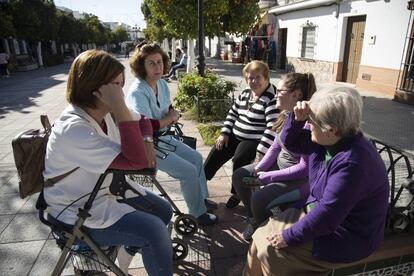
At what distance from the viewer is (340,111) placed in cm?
166

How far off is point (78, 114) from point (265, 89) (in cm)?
203

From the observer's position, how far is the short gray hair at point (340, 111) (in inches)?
65.5

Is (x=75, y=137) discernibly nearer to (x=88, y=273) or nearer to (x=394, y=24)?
(x=88, y=273)

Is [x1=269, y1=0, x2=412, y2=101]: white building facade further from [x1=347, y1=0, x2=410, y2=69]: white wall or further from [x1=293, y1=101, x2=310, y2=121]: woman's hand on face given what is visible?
[x1=293, y1=101, x2=310, y2=121]: woman's hand on face

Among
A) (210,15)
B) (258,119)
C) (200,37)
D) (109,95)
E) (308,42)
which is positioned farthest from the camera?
(308,42)

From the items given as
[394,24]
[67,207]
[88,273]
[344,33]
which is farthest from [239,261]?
[344,33]

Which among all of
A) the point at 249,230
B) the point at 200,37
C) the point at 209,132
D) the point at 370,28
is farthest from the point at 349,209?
the point at 370,28

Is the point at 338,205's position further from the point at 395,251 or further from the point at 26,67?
the point at 26,67

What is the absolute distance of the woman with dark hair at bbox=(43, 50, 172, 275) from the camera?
168cm

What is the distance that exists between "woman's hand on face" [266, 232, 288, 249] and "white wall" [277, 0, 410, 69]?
29.7 ft

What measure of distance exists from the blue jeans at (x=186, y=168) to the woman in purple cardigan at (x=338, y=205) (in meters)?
1.17

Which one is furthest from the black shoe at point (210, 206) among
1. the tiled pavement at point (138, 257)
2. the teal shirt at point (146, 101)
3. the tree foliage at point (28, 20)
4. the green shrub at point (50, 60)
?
the green shrub at point (50, 60)

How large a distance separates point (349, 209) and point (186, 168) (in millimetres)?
1532

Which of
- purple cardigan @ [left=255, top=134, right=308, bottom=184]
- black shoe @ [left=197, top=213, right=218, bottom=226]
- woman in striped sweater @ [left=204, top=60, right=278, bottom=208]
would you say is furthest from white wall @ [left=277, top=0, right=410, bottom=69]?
black shoe @ [left=197, top=213, right=218, bottom=226]
